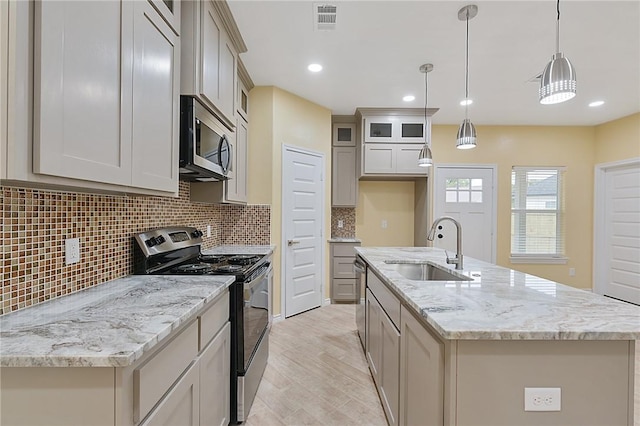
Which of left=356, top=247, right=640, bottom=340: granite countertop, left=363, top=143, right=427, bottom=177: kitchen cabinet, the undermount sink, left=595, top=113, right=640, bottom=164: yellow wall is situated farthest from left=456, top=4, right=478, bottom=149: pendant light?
left=595, top=113, right=640, bottom=164: yellow wall

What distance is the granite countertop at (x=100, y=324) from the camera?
77 cm

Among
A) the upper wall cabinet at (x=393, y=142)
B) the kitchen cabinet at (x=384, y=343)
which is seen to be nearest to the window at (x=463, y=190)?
the upper wall cabinet at (x=393, y=142)

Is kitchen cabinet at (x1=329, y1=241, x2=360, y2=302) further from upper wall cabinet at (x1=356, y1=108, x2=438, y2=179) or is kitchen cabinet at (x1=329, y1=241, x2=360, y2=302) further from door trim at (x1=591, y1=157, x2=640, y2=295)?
door trim at (x1=591, y1=157, x2=640, y2=295)

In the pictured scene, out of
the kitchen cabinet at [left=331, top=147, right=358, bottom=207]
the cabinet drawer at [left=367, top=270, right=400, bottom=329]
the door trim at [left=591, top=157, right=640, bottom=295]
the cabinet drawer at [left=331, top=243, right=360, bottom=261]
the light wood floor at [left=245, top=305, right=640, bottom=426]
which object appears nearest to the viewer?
the cabinet drawer at [left=367, top=270, right=400, bottom=329]

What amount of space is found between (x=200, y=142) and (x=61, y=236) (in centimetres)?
85

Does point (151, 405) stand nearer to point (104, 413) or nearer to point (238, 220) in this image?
point (104, 413)

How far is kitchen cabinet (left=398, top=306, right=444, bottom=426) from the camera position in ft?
3.53

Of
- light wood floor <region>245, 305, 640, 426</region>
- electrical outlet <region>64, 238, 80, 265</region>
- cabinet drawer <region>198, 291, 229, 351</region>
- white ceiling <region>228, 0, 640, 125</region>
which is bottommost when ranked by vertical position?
light wood floor <region>245, 305, 640, 426</region>

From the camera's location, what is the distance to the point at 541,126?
16.5 ft

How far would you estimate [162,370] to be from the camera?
999mm

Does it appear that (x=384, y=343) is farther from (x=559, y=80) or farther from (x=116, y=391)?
(x=559, y=80)

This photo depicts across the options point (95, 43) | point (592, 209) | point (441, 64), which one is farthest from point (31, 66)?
point (592, 209)

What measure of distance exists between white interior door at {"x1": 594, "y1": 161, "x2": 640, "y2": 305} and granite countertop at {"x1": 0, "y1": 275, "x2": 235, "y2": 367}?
19.1ft

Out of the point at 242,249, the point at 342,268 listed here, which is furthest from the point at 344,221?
the point at 242,249
